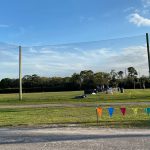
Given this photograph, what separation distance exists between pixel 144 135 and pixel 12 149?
386 centimetres

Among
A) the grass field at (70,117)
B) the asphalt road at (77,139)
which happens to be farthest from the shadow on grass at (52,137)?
the grass field at (70,117)

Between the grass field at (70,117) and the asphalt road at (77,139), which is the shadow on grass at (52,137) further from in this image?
the grass field at (70,117)

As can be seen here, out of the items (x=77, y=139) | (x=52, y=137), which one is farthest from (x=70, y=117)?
(x=77, y=139)

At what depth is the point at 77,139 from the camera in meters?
10.7

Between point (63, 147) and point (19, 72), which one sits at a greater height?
point (19, 72)

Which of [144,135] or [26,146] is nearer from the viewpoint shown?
[26,146]

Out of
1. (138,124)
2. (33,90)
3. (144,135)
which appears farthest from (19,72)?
(33,90)

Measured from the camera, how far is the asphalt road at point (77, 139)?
Answer: 952cm

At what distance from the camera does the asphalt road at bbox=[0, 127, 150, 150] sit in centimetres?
952

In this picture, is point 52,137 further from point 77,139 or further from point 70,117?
point 70,117

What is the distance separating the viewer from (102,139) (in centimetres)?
1065

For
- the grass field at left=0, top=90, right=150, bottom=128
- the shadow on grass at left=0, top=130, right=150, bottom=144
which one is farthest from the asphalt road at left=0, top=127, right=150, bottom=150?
the grass field at left=0, top=90, right=150, bottom=128

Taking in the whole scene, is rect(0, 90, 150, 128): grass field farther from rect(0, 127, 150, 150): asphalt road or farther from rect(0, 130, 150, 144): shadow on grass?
rect(0, 130, 150, 144): shadow on grass

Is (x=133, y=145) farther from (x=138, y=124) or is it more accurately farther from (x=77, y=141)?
(x=138, y=124)
